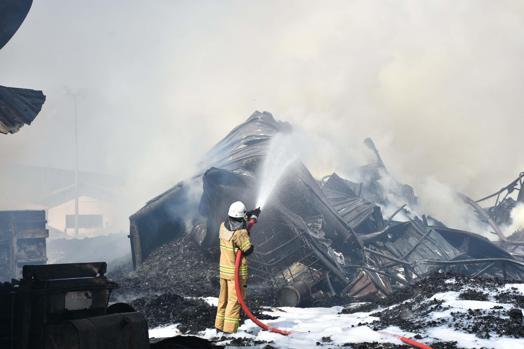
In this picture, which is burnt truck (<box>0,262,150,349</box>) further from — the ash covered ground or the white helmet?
the white helmet

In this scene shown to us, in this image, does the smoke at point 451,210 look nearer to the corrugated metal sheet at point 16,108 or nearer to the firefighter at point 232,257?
the firefighter at point 232,257

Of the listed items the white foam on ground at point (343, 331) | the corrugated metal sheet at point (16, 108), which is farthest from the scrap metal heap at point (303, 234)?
the corrugated metal sheet at point (16, 108)

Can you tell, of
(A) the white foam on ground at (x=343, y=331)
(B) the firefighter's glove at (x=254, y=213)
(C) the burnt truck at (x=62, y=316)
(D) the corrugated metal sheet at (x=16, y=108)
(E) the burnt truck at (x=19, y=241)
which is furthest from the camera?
(E) the burnt truck at (x=19, y=241)

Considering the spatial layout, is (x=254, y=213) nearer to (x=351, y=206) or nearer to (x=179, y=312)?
(x=179, y=312)

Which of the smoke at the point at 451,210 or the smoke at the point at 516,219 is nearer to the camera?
the smoke at the point at 516,219

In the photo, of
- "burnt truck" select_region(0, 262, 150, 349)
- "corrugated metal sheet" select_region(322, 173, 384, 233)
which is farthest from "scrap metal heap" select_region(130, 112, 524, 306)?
"burnt truck" select_region(0, 262, 150, 349)

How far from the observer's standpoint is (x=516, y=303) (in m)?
7.68

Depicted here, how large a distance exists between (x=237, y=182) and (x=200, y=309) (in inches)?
148

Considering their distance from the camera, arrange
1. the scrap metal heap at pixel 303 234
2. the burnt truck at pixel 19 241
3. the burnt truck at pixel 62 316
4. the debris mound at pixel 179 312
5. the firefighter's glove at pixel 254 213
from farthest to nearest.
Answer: the burnt truck at pixel 19 241 → the scrap metal heap at pixel 303 234 → the debris mound at pixel 179 312 → the firefighter's glove at pixel 254 213 → the burnt truck at pixel 62 316

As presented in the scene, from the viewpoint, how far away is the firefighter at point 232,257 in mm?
7133

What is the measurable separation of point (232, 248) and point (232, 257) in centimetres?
13

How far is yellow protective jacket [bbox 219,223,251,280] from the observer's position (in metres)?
7.12

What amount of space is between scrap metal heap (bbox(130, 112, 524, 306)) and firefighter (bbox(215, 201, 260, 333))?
129 inches

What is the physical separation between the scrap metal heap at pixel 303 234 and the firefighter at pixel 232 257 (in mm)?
3281
